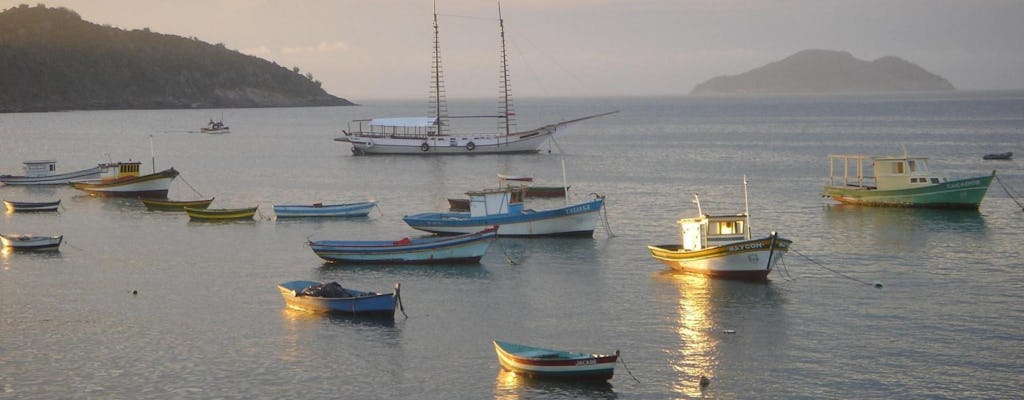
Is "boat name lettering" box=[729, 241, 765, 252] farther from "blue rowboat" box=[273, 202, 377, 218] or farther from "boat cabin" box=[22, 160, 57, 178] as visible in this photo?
"boat cabin" box=[22, 160, 57, 178]

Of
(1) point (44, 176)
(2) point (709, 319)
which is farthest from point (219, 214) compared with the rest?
(2) point (709, 319)

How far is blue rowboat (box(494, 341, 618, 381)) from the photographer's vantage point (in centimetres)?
3044

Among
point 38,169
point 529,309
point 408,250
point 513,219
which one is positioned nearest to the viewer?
point 529,309

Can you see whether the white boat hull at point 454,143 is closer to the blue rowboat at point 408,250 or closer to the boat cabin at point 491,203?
the boat cabin at point 491,203

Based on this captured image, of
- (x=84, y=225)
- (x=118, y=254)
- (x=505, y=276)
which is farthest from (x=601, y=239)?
(x=84, y=225)

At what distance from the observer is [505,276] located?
47.2 m

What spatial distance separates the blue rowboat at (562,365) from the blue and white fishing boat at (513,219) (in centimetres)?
2501

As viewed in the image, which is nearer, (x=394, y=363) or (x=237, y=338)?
(x=394, y=363)

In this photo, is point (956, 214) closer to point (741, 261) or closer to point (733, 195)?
point (733, 195)

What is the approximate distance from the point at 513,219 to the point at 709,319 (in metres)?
19.5

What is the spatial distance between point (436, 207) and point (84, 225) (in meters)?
21.9

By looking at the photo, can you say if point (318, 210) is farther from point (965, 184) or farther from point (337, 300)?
point (965, 184)

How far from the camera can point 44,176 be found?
87.4 m

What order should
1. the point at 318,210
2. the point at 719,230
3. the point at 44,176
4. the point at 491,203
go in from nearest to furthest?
1. the point at 719,230
2. the point at 491,203
3. the point at 318,210
4. the point at 44,176
